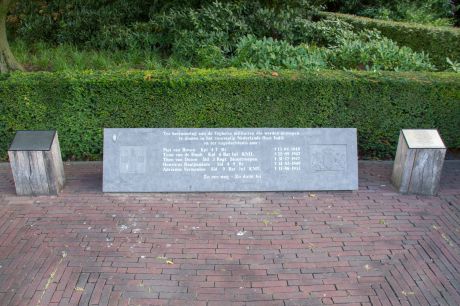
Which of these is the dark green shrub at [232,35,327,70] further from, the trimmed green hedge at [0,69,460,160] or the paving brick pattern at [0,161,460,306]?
the paving brick pattern at [0,161,460,306]

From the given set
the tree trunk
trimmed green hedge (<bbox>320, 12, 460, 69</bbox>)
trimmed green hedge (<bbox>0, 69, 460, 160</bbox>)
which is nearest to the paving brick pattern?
trimmed green hedge (<bbox>0, 69, 460, 160</bbox>)

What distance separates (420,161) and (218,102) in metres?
2.89

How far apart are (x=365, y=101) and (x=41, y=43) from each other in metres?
8.80

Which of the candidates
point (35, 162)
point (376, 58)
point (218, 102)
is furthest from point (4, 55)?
point (376, 58)

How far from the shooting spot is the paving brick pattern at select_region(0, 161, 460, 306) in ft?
13.9

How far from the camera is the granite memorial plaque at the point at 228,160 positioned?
19.9ft

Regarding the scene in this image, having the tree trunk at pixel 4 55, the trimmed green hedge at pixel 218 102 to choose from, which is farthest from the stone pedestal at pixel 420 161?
the tree trunk at pixel 4 55

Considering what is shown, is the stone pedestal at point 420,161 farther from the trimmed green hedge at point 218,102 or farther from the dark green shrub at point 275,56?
the dark green shrub at point 275,56

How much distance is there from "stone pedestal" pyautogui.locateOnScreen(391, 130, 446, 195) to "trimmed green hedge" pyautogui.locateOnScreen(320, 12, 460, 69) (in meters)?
5.01

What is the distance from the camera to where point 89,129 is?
6.92 meters

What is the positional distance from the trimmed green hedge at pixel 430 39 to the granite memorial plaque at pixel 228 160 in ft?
18.8

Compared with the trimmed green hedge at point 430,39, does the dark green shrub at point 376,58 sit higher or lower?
higher

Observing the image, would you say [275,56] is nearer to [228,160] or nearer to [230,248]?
[228,160]

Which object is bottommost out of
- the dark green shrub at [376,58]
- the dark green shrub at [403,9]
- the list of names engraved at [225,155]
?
the dark green shrub at [403,9]
